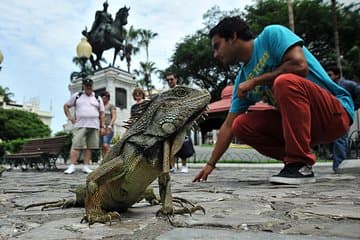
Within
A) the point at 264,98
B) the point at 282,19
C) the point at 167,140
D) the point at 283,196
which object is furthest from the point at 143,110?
the point at 282,19

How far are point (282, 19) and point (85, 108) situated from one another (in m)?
22.2

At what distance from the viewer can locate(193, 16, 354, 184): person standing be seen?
3.86 meters

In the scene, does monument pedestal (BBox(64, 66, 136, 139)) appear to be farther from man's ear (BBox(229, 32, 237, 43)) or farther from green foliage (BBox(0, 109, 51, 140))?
green foliage (BBox(0, 109, 51, 140))

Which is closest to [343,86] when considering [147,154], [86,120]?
[86,120]

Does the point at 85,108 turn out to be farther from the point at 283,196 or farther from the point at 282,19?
the point at 282,19

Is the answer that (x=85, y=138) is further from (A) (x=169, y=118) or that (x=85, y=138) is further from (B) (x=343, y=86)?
(A) (x=169, y=118)

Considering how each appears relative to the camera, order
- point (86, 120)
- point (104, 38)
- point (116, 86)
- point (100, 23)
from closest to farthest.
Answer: point (86, 120) < point (116, 86) < point (104, 38) < point (100, 23)

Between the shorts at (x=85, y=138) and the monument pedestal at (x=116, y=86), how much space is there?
46.5 ft

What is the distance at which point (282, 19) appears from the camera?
26.9 metres

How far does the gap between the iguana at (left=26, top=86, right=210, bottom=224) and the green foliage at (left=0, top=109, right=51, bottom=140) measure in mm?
45749

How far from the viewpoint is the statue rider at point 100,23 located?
24.4 m

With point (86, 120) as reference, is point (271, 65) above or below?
above

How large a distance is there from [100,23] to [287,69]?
2272 cm

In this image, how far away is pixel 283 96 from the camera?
12.6 feet
